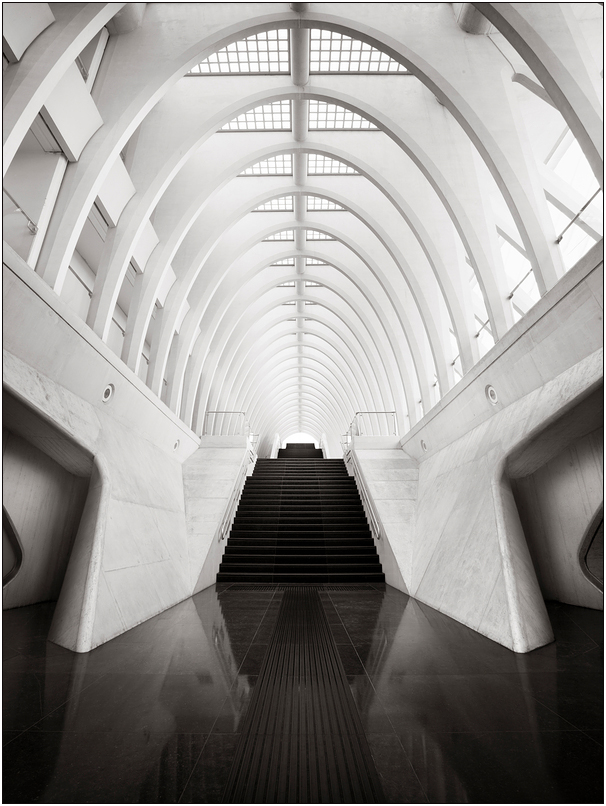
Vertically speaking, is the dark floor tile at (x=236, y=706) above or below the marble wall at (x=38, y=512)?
below

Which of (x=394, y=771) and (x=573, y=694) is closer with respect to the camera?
(x=394, y=771)

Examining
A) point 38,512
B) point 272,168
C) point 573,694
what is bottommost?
point 573,694

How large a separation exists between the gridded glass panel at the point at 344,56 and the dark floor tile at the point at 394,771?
13.7m

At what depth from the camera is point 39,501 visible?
709 centimetres

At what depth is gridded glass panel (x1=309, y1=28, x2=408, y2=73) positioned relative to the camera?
11578 mm

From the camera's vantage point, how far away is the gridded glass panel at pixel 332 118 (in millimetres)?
13797

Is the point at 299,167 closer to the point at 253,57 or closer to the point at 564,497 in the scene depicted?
the point at 253,57

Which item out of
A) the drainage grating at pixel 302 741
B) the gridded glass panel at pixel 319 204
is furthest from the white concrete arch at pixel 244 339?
the drainage grating at pixel 302 741

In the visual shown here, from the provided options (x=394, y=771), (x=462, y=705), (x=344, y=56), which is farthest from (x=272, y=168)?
(x=394, y=771)

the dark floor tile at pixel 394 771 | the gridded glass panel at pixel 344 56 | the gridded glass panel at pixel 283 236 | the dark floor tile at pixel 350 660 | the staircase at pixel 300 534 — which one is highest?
the gridded glass panel at pixel 283 236

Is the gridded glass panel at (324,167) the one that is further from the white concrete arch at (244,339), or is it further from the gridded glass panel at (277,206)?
the white concrete arch at (244,339)

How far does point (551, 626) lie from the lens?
19.2 ft

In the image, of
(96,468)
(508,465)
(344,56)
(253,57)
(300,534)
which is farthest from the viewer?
(300,534)

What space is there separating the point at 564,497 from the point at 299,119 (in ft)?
40.7
